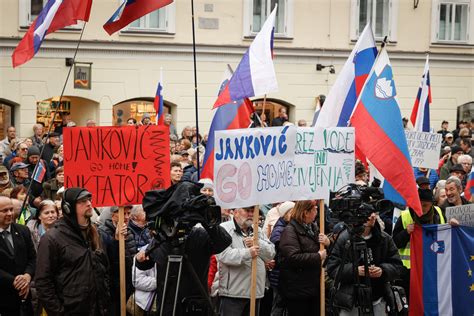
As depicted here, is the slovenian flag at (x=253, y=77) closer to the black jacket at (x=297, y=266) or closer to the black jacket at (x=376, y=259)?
the black jacket at (x=297, y=266)

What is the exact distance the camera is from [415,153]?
43.4 ft

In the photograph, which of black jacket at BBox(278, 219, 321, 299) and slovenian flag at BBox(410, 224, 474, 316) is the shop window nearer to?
slovenian flag at BBox(410, 224, 474, 316)

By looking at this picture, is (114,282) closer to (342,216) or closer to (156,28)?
(342,216)

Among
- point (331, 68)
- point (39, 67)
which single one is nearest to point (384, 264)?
point (39, 67)

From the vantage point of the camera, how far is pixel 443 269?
34.8 ft

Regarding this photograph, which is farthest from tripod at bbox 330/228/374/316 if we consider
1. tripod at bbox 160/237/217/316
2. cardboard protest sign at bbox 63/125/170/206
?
cardboard protest sign at bbox 63/125/170/206

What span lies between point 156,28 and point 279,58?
3404 millimetres

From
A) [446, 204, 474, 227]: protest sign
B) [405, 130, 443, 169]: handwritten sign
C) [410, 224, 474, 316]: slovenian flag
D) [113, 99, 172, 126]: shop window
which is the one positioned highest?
[113, 99, 172, 126]: shop window

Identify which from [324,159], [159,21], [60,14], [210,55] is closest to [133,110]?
[159,21]

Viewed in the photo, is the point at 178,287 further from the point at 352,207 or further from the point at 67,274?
the point at 352,207

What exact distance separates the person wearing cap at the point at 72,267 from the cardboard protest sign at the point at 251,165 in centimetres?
129

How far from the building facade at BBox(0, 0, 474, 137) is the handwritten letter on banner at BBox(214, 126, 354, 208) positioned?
45.2ft

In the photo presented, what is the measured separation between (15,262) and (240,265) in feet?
6.97

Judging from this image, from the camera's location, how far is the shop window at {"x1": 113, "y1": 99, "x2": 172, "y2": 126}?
2466cm
